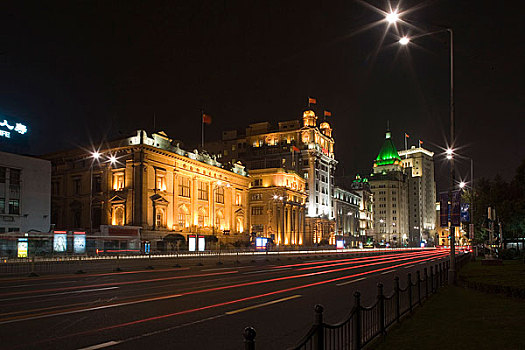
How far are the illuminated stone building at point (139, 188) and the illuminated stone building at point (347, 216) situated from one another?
6391cm

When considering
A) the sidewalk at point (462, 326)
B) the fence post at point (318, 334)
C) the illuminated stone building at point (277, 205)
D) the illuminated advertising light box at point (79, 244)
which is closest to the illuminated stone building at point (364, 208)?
the illuminated stone building at point (277, 205)

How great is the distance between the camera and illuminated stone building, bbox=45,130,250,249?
64.8 meters

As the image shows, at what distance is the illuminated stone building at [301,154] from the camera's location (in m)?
116

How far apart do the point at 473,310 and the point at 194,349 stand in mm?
8371

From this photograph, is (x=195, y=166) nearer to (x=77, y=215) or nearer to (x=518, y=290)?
(x=77, y=215)

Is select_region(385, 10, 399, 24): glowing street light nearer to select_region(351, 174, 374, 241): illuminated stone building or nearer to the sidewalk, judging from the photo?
the sidewalk

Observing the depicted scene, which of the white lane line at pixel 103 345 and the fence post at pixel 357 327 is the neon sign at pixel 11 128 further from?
the fence post at pixel 357 327

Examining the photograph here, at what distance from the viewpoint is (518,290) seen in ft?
47.0

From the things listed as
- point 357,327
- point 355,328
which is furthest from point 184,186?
point 357,327

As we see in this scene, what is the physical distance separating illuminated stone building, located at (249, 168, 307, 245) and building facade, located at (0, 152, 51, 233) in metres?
46.5

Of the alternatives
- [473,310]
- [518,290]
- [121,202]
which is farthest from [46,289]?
[121,202]

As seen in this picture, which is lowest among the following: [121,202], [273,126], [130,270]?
[130,270]

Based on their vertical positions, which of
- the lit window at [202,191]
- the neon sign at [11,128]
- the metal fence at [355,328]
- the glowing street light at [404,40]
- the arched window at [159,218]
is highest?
the neon sign at [11,128]

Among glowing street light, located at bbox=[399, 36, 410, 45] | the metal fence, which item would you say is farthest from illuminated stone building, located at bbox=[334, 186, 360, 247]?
the metal fence
